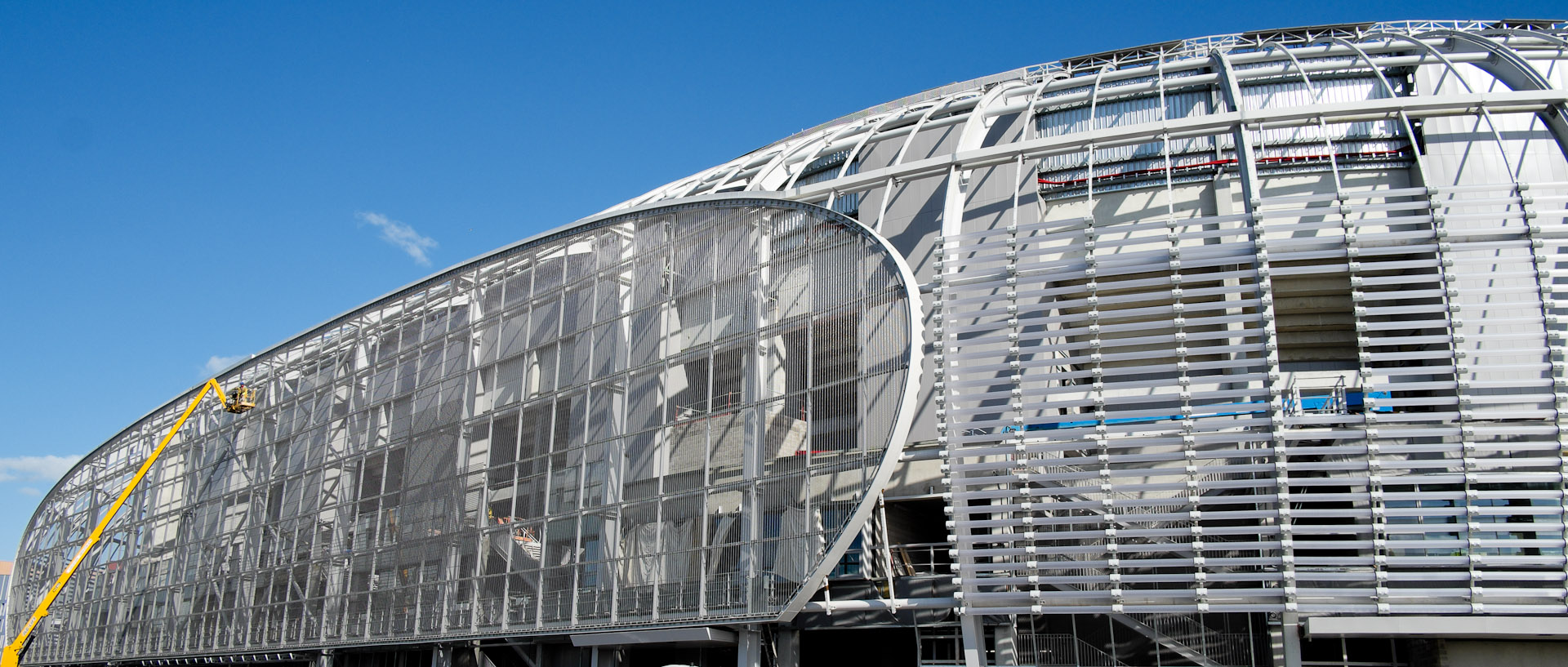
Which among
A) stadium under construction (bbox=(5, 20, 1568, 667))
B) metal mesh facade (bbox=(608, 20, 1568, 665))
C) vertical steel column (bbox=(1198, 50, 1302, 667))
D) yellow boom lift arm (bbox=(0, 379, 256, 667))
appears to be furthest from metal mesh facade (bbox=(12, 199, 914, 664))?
vertical steel column (bbox=(1198, 50, 1302, 667))

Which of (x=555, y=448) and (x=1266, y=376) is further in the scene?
(x=555, y=448)

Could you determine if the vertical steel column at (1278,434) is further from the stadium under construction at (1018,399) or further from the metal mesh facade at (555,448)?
the metal mesh facade at (555,448)

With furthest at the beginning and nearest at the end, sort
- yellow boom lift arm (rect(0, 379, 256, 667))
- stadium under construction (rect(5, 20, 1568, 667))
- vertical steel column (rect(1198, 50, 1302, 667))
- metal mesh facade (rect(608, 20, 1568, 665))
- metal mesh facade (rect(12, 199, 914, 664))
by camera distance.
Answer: yellow boom lift arm (rect(0, 379, 256, 667)) → metal mesh facade (rect(12, 199, 914, 664)) → stadium under construction (rect(5, 20, 1568, 667)) → vertical steel column (rect(1198, 50, 1302, 667)) → metal mesh facade (rect(608, 20, 1568, 665))

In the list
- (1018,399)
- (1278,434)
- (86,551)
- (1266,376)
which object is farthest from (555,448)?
(1278,434)

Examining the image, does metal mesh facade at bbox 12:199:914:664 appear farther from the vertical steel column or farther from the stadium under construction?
the vertical steel column

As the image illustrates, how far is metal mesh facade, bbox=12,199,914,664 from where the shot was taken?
71.6 feet

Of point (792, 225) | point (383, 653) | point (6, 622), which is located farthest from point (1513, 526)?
point (6, 622)

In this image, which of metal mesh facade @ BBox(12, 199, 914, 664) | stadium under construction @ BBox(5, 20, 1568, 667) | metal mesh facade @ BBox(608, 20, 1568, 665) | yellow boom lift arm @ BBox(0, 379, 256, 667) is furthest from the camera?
yellow boom lift arm @ BBox(0, 379, 256, 667)

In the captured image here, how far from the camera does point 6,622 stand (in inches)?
1929

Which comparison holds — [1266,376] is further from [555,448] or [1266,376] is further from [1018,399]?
[555,448]

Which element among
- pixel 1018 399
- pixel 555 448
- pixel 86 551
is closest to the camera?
pixel 1018 399

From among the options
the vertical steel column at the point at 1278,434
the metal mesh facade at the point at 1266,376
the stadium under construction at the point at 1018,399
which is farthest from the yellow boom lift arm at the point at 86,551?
the vertical steel column at the point at 1278,434

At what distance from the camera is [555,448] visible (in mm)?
27312

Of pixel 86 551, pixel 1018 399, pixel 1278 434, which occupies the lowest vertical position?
pixel 86 551
